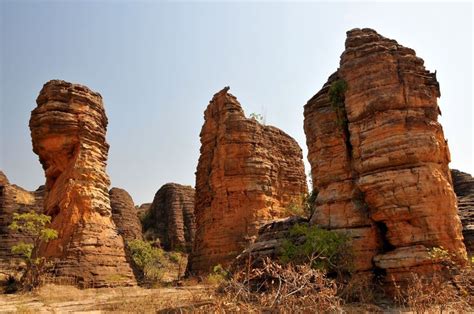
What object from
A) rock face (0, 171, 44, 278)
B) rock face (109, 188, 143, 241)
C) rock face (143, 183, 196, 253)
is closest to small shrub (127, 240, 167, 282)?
rock face (0, 171, 44, 278)

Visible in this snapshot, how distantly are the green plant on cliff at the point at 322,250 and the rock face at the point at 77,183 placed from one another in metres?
8.69

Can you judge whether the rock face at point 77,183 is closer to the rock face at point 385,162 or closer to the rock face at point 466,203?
the rock face at point 385,162

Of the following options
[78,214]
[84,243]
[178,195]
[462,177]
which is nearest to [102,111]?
[78,214]

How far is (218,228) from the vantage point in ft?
75.7

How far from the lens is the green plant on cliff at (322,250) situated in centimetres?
1213

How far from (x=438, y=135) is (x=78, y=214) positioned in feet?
50.0

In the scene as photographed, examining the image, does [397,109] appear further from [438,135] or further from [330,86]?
[330,86]

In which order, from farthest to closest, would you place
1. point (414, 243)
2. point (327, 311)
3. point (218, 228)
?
point (218, 228), point (414, 243), point (327, 311)

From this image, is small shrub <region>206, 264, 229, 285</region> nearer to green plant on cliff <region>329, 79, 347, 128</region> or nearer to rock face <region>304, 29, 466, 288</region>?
rock face <region>304, 29, 466, 288</region>

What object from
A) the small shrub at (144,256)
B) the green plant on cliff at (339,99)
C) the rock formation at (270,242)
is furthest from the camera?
the small shrub at (144,256)

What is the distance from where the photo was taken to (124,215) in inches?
1377

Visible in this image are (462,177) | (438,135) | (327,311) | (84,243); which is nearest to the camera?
(327,311)

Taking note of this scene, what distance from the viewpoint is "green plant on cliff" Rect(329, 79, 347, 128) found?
47.9 feet

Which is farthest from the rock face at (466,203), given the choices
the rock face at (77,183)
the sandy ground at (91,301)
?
the rock face at (77,183)
